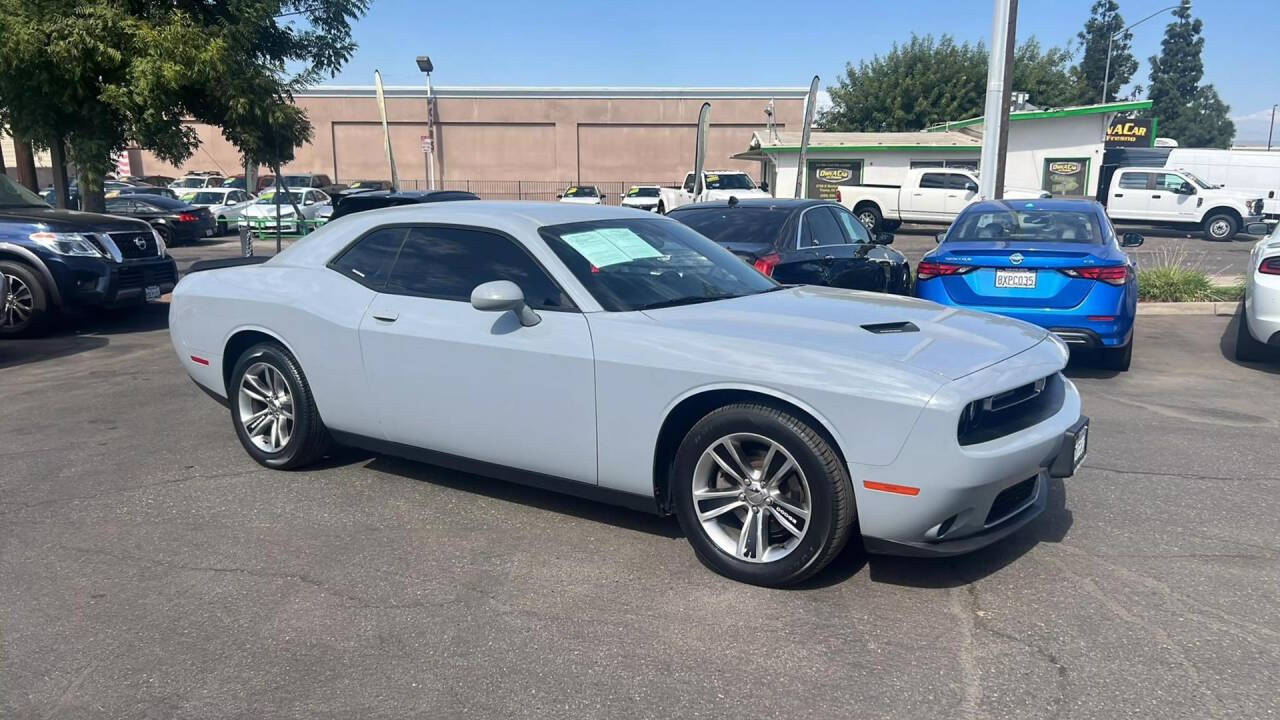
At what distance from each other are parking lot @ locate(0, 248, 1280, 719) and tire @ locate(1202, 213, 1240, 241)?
22835 mm

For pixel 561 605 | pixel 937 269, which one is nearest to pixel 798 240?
pixel 937 269

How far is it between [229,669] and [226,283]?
2.92 metres

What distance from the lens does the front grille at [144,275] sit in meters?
10.2

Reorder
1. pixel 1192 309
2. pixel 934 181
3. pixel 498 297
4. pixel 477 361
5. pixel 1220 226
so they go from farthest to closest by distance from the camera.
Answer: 1. pixel 934 181
2. pixel 1220 226
3. pixel 1192 309
4. pixel 477 361
5. pixel 498 297

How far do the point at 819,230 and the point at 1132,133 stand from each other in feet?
123

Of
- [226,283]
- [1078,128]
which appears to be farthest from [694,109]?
[226,283]

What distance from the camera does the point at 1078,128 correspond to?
31875 millimetres

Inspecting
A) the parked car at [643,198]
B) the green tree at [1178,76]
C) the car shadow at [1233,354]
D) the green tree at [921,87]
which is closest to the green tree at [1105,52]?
the green tree at [1178,76]

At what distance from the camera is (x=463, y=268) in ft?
15.3

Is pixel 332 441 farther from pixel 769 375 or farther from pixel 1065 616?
pixel 1065 616

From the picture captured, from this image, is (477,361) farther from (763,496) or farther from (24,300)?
(24,300)

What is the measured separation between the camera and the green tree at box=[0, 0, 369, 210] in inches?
422

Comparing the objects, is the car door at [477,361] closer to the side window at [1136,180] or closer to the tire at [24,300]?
the tire at [24,300]

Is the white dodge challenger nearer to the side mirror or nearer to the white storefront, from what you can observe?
the side mirror
